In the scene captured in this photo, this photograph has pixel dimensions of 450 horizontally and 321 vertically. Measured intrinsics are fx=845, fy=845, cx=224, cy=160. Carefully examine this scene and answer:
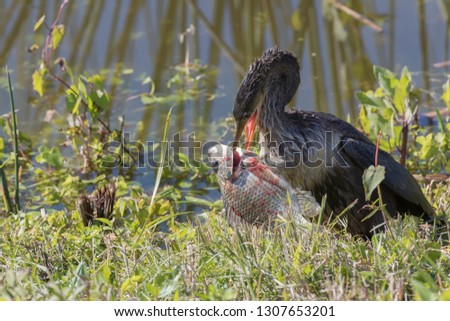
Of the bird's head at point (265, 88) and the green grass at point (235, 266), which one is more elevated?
the bird's head at point (265, 88)

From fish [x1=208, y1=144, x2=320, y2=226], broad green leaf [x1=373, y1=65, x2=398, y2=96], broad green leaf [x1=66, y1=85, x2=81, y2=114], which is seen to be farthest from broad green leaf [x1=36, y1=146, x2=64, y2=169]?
broad green leaf [x1=373, y1=65, x2=398, y2=96]

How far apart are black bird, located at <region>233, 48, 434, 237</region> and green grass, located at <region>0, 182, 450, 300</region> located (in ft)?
1.28

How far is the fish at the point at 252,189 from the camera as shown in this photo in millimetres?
4508

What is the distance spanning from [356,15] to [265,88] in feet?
11.6

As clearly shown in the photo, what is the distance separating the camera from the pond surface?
6.61 metres

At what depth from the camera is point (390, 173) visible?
445 centimetres

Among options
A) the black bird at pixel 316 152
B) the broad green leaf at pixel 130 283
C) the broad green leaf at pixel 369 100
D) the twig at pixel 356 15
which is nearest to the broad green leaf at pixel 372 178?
the black bird at pixel 316 152

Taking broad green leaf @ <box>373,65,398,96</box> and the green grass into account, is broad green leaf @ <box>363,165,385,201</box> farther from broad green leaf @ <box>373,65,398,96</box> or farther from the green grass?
broad green leaf @ <box>373,65,398,96</box>

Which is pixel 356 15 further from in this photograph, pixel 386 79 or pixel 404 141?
pixel 404 141

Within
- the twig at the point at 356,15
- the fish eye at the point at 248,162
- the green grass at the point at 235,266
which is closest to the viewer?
the green grass at the point at 235,266

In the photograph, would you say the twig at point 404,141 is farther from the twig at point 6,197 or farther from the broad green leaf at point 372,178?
the twig at point 6,197

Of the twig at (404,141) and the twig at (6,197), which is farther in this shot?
the twig at (404,141)
